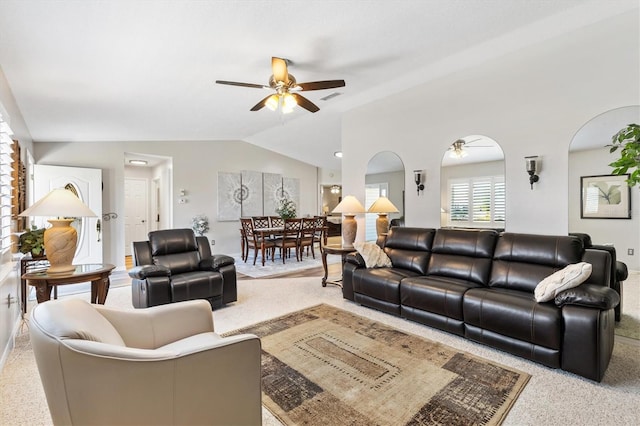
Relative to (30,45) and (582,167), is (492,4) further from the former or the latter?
(30,45)

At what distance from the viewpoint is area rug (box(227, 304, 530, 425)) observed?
179 cm

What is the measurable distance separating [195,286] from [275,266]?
2.89m

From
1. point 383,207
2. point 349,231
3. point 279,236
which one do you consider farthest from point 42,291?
point 279,236

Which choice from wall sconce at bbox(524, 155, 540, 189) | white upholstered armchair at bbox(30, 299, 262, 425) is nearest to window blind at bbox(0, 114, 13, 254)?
white upholstered armchair at bbox(30, 299, 262, 425)

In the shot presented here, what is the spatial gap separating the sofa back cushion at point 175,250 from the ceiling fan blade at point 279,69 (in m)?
2.31

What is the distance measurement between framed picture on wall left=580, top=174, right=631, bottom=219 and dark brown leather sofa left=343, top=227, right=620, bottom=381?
21.0 inches

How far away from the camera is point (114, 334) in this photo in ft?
4.94

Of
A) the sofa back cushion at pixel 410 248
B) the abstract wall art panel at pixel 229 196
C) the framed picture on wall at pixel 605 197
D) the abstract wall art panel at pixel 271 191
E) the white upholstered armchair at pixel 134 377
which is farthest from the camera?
the abstract wall art panel at pixel 271 191

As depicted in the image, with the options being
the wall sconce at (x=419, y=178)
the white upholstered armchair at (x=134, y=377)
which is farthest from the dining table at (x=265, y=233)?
the white upholstered armchair at (x=134, y=377)

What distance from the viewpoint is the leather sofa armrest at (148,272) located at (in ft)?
10.6

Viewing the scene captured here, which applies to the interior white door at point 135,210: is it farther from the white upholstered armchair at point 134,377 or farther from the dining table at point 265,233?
the white upholstered armchair at point 134,377

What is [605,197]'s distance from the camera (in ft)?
9.57

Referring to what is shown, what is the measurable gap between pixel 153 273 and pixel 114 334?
190 cm

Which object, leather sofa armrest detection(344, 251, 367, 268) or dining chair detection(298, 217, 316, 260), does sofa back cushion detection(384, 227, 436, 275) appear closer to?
leather sofa armrest detection(344, 251, 367, 268)
